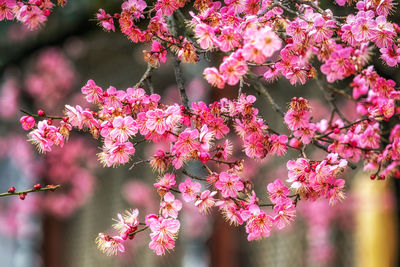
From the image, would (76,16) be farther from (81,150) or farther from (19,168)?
(19,168)

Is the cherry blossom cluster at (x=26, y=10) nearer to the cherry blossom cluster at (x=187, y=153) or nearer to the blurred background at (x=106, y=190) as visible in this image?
the cherry blossom cluster at (x=187, y=153)

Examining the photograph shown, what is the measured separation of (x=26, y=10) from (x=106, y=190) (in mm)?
4122

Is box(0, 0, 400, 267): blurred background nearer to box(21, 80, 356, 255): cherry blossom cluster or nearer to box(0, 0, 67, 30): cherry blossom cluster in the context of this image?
box(0, 0, 67, 30): cherry blossom cluster

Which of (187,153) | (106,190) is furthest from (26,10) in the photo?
(106,190)

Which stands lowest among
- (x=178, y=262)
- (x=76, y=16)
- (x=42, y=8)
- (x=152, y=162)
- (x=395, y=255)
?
(x=178, y=262)

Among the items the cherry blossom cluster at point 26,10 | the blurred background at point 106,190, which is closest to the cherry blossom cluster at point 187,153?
the cherry blossom cluster at point 26,10

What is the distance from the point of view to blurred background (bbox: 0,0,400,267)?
428 cm

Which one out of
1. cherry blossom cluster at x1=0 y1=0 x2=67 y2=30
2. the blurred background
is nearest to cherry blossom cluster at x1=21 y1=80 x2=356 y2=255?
cherry blossom cluster at x1=0 y1=0 x2=67 y2=30

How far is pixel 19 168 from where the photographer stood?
19.4 ft

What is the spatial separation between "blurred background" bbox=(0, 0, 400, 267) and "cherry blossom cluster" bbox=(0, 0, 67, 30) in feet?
6.83

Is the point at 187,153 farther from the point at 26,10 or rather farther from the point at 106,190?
the point at 106,190

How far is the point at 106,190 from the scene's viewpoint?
19.3ft

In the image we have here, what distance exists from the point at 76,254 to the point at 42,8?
14.3 ft

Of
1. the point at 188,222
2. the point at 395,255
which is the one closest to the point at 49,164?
the point at 188,222
